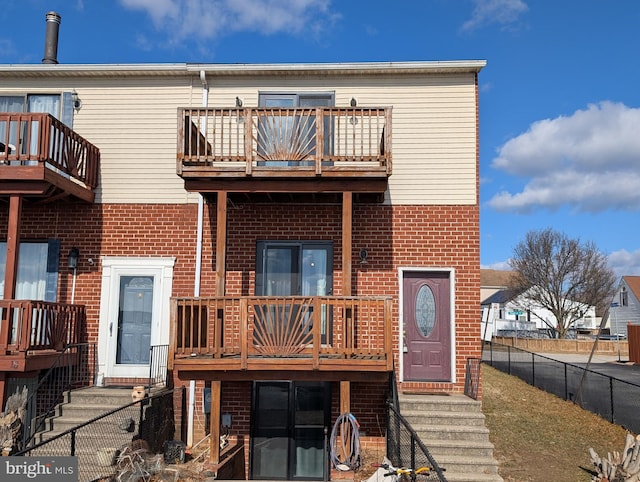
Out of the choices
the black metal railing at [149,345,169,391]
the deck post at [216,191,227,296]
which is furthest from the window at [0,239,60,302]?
the deck post at [216,191,227,296]

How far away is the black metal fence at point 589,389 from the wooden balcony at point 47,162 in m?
11.7

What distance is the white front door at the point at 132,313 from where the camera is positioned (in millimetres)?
10891

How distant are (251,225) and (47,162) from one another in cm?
376

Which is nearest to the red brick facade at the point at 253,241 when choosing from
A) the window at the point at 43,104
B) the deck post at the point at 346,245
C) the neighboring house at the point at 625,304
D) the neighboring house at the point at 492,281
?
the deck post at the point at 346,245

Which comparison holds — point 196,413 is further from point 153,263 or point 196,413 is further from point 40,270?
point 40,270

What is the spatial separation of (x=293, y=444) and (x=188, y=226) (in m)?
4.66

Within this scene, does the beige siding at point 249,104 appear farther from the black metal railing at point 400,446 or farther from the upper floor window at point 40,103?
the black metal railing at point 400,446

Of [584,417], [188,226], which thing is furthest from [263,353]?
[584,417]

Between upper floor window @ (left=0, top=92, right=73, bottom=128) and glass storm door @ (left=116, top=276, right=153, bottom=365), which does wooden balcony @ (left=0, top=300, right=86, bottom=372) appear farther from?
upper floor window @ (left=0, top=92, right=73, bottom=128)

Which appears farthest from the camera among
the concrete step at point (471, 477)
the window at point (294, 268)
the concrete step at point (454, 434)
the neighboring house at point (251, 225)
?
the window at point (294, 268)

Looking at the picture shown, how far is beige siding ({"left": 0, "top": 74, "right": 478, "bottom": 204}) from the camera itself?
36.2 ft

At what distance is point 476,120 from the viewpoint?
11094 millimetres

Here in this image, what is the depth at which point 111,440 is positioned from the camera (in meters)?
8.48

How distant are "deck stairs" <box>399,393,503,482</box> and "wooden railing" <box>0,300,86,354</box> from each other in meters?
6.20
